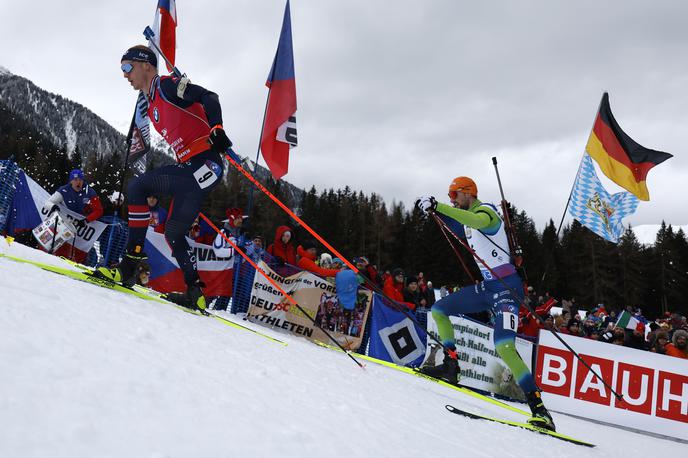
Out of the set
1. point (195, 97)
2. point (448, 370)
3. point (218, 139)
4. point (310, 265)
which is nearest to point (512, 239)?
point (448, 370)

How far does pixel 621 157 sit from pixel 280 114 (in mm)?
6722

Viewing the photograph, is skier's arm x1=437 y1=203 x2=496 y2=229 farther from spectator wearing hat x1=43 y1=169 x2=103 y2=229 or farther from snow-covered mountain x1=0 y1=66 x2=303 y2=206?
snow-covered mountain x1=0 y1=66 x2=303 y2=206

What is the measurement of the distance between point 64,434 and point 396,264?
60530mm

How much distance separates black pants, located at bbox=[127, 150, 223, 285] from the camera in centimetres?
438

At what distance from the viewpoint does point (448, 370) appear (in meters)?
5.42

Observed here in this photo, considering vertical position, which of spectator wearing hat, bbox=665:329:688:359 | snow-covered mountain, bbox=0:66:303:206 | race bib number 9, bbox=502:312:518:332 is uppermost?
snow-covered mountain, bbox=0:66:303:206

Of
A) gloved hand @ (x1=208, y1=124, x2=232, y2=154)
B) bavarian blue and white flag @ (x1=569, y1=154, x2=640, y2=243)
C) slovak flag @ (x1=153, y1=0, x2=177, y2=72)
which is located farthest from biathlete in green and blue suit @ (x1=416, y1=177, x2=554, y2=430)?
slovak flag @ (x1=153, y1=0, x2=177, y2=72)

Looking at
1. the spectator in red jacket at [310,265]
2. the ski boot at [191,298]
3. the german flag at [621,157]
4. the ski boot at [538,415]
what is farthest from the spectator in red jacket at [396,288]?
the german flag at [621,157]

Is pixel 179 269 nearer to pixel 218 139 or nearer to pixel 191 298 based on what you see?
pixel 191 298

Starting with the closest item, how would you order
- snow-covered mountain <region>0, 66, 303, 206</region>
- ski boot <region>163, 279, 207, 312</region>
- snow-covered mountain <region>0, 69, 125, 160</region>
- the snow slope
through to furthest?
the snow slope, ski boot <region>163, 279, 207, 312</region>, snow-covered mountain <region>0, 66, 303, 206</region>, snow-covered mountain <region>0, 69, 125, 160</region>

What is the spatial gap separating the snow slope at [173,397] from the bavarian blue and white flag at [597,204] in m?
5.76

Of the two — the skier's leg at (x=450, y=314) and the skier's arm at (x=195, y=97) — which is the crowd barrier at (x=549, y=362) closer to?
the skier's leg at (x=450, y=314)

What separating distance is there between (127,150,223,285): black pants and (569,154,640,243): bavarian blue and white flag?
6717 mm

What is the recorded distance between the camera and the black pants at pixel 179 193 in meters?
4.38
